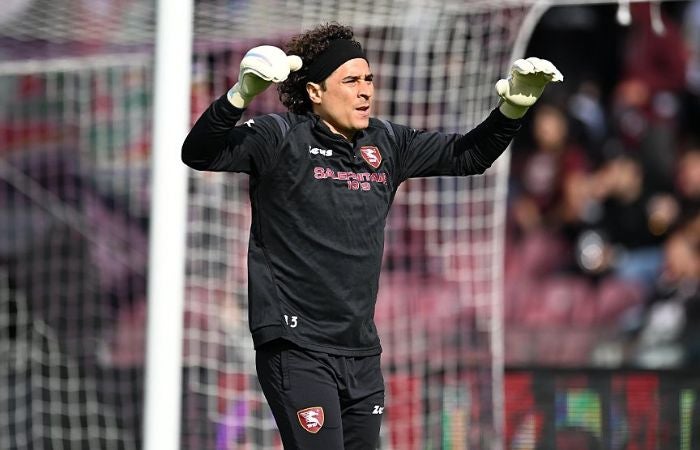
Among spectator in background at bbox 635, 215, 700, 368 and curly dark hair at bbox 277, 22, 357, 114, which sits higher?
curly dark hair at bbox 277, 22, 357, 114

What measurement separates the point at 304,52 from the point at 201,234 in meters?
2.79

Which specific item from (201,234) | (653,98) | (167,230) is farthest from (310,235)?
(653,98)

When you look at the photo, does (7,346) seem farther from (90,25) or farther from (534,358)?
(534,358)

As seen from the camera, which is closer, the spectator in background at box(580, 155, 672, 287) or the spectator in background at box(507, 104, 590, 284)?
the spectator in background at box(580, 155, 672, 287)

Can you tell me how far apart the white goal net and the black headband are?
1.48 meters

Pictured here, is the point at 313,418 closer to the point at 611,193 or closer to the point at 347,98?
the point at 347,98

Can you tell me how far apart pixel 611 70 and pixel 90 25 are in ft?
11.4

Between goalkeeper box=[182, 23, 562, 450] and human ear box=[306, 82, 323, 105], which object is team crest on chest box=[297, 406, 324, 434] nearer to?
goalkeeper box=[182, 23, 562, 450]

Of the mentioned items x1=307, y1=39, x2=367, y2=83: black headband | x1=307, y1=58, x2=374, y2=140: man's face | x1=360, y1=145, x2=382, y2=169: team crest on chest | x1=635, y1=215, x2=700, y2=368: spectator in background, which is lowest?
x1=635, y1=215, x2=700, y2=368: spectator in background

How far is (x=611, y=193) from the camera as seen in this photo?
26.9ft

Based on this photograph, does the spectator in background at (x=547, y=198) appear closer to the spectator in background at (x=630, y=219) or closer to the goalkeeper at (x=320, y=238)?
the spectator in background at (x=630, y=219)

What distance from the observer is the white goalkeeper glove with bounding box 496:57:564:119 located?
3846 mm

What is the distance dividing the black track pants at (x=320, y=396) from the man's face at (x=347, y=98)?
0.68 metres

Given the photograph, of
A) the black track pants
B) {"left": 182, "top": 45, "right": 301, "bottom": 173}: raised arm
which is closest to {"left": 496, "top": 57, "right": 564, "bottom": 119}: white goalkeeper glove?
{"left": 182, "top": 45, "right": 301, "bottom": 173}: raised arm
